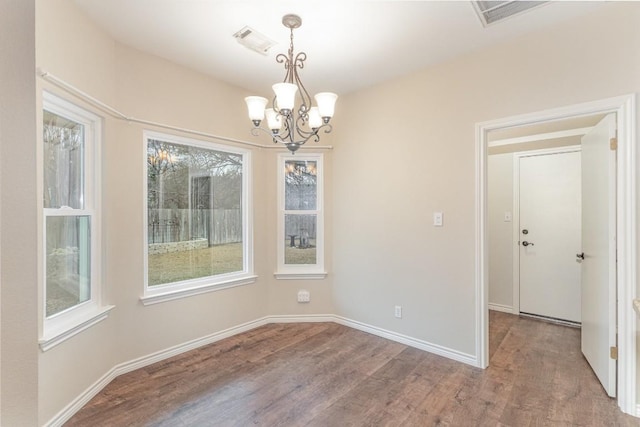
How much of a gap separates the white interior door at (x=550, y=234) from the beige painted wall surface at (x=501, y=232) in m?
0.13

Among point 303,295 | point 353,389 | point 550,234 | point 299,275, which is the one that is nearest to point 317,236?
point 299,275

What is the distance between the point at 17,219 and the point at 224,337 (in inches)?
116

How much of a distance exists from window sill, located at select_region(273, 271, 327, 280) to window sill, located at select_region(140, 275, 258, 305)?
0.30 m

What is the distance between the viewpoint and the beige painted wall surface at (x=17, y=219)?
64 centimetres

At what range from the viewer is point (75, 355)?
6.93 feet

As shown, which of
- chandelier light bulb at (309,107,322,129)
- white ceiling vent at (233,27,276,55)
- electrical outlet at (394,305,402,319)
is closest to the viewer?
chandelier light bulb at (309,107,322,129)

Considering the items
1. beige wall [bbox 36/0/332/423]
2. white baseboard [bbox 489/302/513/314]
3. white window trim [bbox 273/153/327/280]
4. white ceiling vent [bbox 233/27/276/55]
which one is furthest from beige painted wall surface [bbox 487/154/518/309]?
white ceiling vent [bbox 233/27/276/55]

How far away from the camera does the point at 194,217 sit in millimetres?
3195

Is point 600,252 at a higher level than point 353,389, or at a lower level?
higher

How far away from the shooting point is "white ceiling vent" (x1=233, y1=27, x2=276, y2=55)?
7.77ft

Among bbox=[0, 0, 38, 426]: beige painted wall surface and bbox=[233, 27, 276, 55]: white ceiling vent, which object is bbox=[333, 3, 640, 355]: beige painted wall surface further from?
bbox=[0, 0, 38, 426]: beige painted wall surface

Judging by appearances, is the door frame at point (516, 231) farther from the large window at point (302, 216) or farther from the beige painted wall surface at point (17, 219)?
the beige painted wall surface at point (17, 219)

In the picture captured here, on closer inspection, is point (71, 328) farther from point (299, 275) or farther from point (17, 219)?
point (299, 275)

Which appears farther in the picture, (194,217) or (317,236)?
(317,236)
